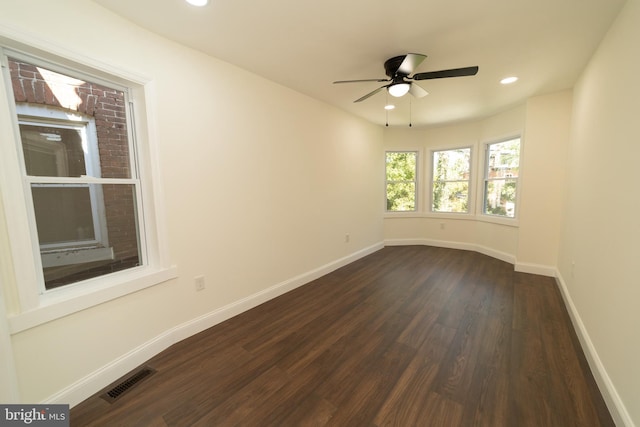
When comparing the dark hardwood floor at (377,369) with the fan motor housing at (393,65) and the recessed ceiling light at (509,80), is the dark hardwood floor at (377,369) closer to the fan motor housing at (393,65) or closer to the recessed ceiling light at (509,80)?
the fan motor housing at (393,65)

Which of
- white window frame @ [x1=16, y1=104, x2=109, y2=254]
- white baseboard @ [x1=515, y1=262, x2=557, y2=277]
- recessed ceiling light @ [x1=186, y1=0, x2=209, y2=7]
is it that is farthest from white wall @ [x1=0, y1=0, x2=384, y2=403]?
white baseboard @ [x1=515, y1=262, x2=557, y2=277]

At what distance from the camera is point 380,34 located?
2.04m

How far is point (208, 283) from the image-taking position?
8.04ft

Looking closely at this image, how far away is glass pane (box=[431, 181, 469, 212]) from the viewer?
17.5ft

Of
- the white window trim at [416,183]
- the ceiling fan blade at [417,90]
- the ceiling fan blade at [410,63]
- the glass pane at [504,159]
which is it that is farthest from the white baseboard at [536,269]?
the ceiling fan blade at [410,63]

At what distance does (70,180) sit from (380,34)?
8.30 ft

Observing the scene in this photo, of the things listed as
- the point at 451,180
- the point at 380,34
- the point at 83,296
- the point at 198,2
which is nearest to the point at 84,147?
the point at 83,296

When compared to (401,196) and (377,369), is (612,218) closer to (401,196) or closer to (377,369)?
(377,369)

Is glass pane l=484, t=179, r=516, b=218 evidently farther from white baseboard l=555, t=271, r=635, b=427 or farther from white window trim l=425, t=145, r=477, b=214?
white baseboard l=555, t=271, r=635, b=427

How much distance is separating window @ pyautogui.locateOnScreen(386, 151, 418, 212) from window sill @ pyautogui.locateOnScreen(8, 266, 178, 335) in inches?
186

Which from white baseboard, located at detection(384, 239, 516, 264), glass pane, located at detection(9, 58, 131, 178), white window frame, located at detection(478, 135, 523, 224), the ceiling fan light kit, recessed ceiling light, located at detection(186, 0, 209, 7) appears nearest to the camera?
glass pane, located at detection(9, 58, 131, 178)

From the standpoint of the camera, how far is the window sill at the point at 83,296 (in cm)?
141

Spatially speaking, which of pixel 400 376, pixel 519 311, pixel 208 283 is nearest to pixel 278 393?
pixel 400 376

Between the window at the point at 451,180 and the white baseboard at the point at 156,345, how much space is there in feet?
12.1
